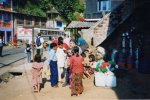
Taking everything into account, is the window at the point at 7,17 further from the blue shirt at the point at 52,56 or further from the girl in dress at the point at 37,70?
the girl in dress at the point at 37,70

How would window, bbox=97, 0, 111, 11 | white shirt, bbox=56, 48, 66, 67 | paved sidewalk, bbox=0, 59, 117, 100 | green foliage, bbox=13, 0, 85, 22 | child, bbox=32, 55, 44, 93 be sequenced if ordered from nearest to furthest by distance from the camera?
paved sidewalk, bbox=0, 59, 117, 100
child, bbox=32, 55, 44, 93
white shirt, bbox=56, 48, 66, 67
window, bbox=97, 0, 111, 11
green foliage, bbox=13, 0, 85, 22

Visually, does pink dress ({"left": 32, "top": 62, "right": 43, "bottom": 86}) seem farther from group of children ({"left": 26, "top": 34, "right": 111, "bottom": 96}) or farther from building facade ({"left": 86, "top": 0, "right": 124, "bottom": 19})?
building facade ({"left": 86, "top": 0, "right": 124, "bottom": 19})

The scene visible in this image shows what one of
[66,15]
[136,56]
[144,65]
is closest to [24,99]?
[144,65]

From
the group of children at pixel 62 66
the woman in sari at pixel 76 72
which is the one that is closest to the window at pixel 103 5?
the group of children at pixel 62 66

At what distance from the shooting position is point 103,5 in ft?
121

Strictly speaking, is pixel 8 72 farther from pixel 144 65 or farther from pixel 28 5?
pixel 28 5

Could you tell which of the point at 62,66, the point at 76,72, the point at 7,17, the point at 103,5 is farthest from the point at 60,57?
the point at 7,17

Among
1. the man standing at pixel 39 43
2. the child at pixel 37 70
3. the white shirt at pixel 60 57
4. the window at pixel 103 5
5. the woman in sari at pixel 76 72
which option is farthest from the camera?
the window at pixel 103 5

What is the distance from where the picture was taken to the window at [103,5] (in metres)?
36.2

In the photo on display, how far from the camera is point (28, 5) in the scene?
5503 centimetres

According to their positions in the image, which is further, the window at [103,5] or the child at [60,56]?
the window at [103,5]

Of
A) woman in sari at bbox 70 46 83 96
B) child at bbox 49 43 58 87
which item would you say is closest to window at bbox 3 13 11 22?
child at bbox 49 43 58 87

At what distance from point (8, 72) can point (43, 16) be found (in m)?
42.9

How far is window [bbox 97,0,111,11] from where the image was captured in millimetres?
36250
